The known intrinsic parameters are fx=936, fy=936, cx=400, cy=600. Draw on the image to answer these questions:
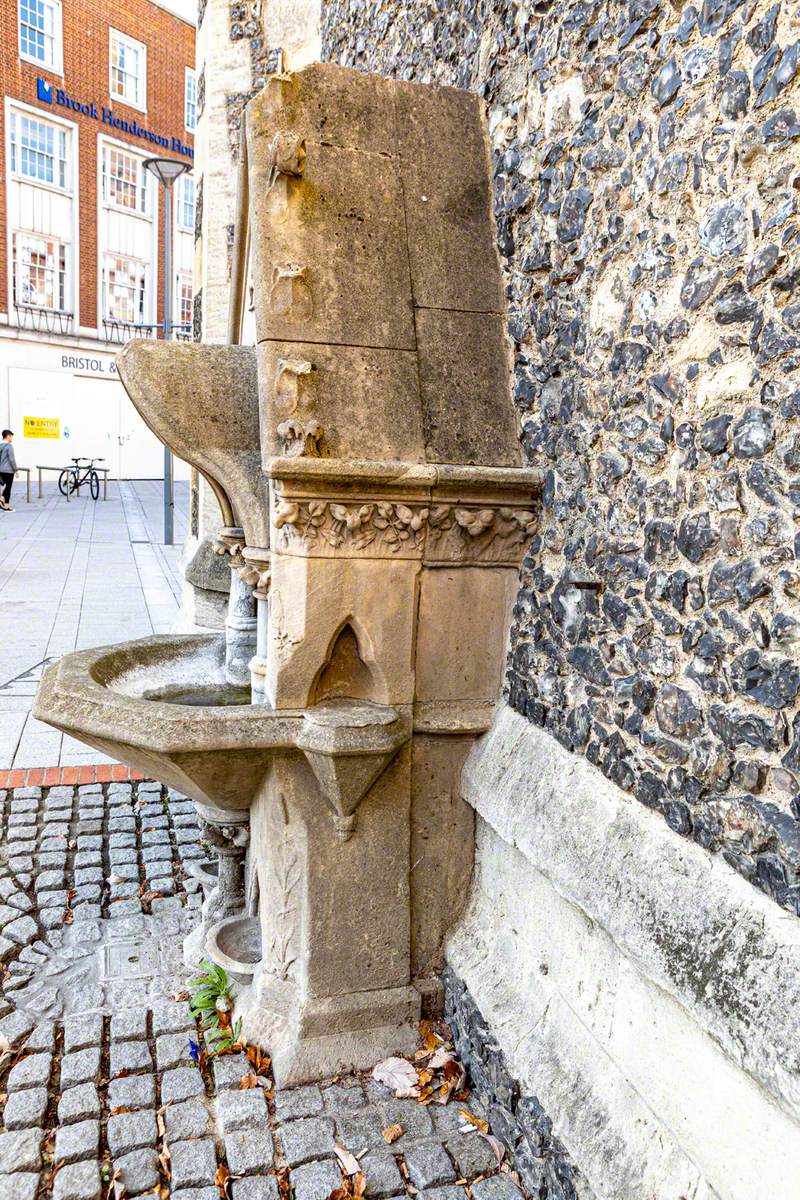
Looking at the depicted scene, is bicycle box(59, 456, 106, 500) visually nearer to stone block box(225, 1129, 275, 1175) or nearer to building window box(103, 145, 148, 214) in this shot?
building window box(103, 145, 148, 214)

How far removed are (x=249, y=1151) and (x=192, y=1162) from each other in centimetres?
15

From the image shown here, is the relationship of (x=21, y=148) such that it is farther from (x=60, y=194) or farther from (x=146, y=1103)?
(x=146, y=1103)

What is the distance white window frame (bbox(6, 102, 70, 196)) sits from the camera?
25.8m

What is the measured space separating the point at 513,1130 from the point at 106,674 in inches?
75.6

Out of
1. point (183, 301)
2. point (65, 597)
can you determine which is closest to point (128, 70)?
point (183, 301)

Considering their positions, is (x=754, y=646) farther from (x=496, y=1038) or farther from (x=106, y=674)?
(x=106, y=674)

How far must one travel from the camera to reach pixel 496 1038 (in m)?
2.65

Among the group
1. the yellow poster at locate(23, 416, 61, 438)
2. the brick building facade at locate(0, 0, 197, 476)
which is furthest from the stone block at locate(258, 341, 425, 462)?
the yellow poster at locate(23, 416, 61, 438)

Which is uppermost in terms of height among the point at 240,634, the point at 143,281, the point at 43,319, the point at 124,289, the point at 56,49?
the point at 56,49

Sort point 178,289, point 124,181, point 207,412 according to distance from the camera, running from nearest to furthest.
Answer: point 207,412, point 124,181, point 178,289

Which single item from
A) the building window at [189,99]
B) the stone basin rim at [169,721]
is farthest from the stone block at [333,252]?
the building window at [189,99]

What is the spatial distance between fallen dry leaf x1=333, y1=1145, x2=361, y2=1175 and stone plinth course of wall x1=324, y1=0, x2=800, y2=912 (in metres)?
1.25

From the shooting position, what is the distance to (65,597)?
9344mm

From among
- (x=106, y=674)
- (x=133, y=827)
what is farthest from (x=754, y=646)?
(x=133, y=827)
